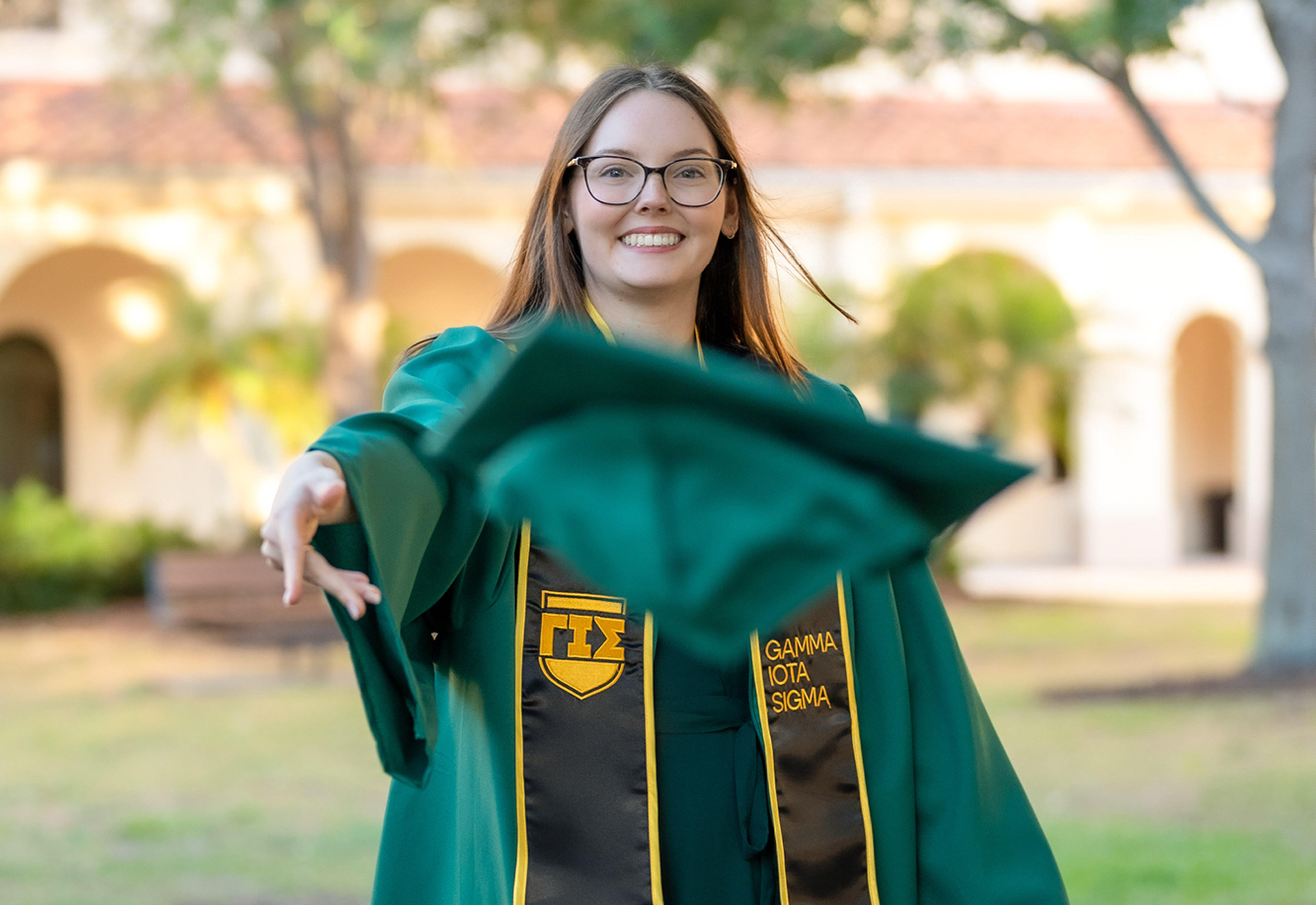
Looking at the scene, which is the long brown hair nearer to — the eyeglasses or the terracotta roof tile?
the eyeglasses

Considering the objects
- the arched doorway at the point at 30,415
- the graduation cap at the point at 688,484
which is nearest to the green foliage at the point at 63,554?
the arched doorway at the point at 30,415

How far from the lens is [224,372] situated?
15.1 m

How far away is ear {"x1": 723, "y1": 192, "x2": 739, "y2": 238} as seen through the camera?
8.09 ft

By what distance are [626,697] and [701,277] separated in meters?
0.80

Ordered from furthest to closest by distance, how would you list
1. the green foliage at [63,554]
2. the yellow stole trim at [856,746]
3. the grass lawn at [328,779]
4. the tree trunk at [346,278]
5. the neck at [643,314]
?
1. the green foliage at [63,554]
2. the tree trunk at [346,278]
3. the grass lawn at [328,779]
4. the neck at [643,314]
5. the yellow stole trim at [856,746]

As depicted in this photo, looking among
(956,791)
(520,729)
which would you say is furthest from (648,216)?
(956,791)

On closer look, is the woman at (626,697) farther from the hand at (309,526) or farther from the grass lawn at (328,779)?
the grass lawn at (328,779)

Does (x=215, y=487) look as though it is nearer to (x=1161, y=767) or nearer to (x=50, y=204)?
(x=50, y=204)

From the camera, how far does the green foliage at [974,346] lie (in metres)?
14.7

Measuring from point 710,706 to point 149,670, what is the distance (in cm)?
1059

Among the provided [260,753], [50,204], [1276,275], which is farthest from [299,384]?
[1276,275]

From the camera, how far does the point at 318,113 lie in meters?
13.6

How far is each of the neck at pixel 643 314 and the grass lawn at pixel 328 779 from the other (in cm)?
372

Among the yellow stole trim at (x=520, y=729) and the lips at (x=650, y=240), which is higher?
the lips at (x=650, y=240)
